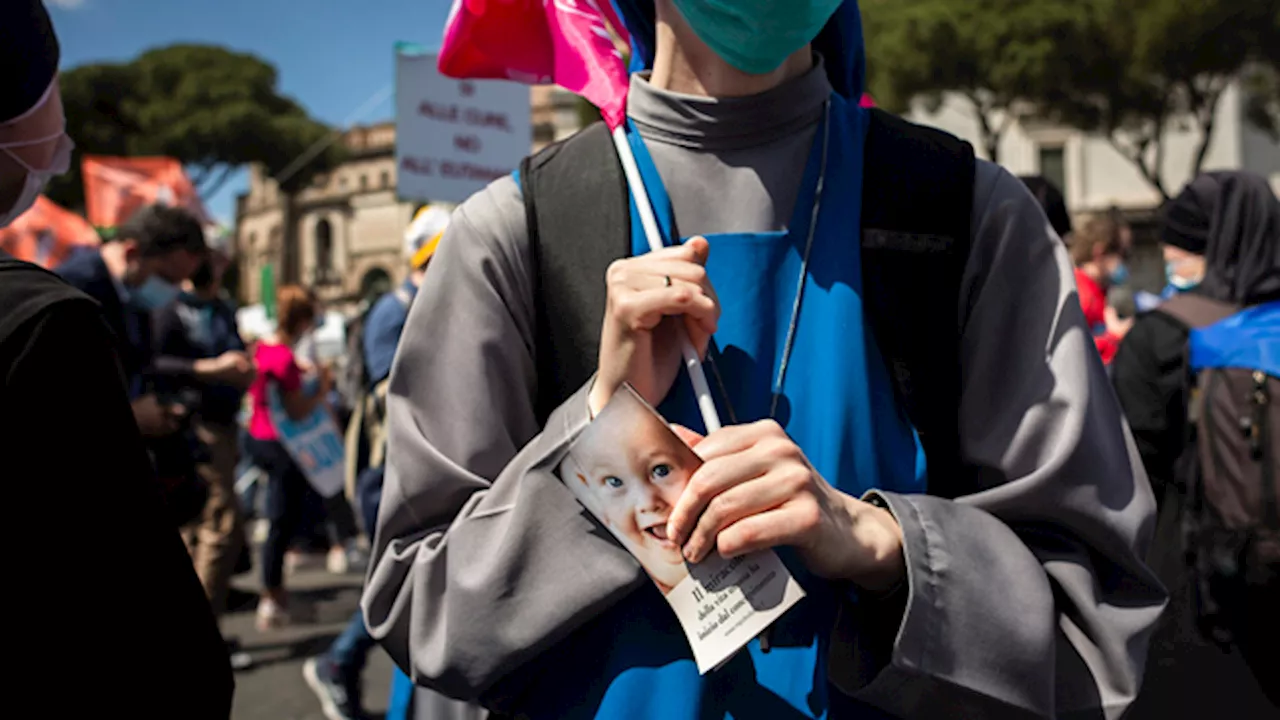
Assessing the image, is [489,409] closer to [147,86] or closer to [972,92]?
[972,92]

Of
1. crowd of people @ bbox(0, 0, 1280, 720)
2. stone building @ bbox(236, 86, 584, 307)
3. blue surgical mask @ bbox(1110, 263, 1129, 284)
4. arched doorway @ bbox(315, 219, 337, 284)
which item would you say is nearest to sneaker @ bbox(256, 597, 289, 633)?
blue surgical mask @ bbox(1110, 263, 1129, 284)

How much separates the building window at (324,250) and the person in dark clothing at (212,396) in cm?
5371

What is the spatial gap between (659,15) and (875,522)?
0.69m

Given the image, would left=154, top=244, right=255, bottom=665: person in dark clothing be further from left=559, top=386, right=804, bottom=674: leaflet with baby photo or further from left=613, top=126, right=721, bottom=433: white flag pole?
left=559, top=386, right=804, bottom=674: leaflet with baby photo

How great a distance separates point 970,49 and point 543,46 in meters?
29.3

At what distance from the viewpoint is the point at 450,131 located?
6352 mm

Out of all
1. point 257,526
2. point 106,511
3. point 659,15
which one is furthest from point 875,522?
point 257,526

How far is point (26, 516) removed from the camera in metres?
1.09

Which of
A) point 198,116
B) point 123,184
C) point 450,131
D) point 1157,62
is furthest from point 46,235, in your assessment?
point 198,116

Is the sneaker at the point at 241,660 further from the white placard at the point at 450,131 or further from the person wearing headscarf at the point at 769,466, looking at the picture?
the person wearing headscarf at the point at 769,466

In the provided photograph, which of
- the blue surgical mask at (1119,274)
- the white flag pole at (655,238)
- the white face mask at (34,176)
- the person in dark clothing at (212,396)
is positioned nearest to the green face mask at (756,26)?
the white flag pole at (655,238)

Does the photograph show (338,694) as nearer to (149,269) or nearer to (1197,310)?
(149,269)

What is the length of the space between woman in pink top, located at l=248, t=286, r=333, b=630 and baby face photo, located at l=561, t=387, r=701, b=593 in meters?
5.32

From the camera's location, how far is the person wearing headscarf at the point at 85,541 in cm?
110
